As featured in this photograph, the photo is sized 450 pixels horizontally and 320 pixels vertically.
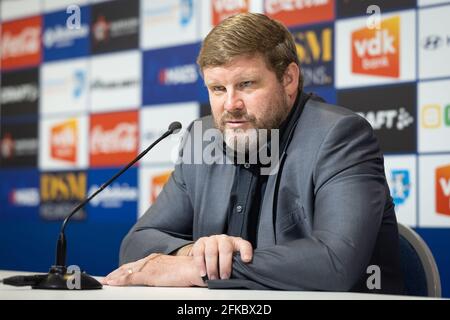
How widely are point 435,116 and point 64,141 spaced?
90.8 inches

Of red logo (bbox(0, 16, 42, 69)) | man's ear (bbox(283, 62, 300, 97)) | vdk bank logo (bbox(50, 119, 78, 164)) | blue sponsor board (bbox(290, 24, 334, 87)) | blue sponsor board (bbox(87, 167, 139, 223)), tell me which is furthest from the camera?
red logo (bbox(0, 16, 42, 69))

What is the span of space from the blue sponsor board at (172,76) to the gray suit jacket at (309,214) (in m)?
1.46

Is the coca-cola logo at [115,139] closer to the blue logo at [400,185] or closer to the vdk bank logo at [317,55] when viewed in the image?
the vdk bank logo at [317,55]

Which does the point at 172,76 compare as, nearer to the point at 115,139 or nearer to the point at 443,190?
the point at 115,139

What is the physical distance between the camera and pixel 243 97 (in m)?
1.91

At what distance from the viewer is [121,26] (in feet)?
13.1

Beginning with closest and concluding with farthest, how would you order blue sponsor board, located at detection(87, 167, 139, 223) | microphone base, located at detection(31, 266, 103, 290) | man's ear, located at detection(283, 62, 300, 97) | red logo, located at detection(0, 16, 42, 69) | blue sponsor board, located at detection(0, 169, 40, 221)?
microphone base, located at detection(31, 266, 103, 290) < man's ear, located at detection(283, 62, 300, 97) < blue sponsor board, located at detection(87, 167, 139, 223) < blue sponsor board, located at detection(0, 169, 40, 221) < red logo, located at detection(0, 16, 42, 69)

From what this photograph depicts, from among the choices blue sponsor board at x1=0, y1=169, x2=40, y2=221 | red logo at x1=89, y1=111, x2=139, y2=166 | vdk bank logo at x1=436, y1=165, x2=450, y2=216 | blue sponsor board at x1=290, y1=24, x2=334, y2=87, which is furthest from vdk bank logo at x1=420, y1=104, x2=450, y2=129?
blue sponsor board at x1=0, y1=169, x2=40, y2=221

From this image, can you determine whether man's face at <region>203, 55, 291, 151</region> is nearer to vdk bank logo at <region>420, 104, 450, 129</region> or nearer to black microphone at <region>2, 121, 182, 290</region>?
black microphone at <region>2, 121, 182, 290</region>

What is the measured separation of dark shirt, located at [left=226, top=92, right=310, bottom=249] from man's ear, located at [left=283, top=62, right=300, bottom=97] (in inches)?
2.8

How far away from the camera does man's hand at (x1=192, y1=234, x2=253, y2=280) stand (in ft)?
5.01

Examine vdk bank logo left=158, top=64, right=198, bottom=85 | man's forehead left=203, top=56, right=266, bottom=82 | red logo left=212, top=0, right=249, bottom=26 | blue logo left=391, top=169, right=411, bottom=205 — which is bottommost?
blue logo left=391, top=169, right=411, bottom=205

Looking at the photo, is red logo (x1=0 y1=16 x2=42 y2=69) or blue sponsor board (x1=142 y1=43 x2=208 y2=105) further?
red logo (x1=0 y1=16 x2=42 y2=69)
